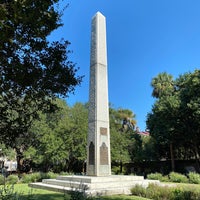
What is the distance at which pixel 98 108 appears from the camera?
492 inches

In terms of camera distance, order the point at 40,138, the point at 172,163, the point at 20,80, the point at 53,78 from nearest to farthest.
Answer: the point at 20,80
the point at 53,78
the point at 40,138
the point at 172,163

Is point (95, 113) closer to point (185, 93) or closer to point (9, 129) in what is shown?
point (9, 129)

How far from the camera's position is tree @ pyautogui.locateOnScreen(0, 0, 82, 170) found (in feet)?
14.1

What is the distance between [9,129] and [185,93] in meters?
20.2

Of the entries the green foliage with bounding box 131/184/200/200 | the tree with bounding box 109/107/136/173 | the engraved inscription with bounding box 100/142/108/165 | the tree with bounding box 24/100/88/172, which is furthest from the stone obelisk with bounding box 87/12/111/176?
the tree with bounding box 109/107/136/173

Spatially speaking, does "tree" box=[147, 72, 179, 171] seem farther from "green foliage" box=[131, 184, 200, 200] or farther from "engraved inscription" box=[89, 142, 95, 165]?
"green foliage" box=[131, 184, 200, 200]

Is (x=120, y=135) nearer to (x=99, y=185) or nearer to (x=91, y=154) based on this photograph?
(x=91, y=154)

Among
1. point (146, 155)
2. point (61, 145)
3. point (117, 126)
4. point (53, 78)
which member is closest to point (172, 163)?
point (146, 155)

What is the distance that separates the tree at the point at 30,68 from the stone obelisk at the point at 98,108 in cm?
680

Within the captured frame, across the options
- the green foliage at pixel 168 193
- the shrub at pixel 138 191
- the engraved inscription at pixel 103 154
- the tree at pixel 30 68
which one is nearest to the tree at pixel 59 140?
the engraved inscription at pixel 103 154

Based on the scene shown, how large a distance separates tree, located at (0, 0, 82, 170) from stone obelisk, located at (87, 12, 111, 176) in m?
6.80

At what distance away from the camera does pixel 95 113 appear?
12406 millimetres

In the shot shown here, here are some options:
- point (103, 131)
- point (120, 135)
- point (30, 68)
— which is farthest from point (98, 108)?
point (120, 135)

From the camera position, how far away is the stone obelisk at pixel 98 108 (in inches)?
469
